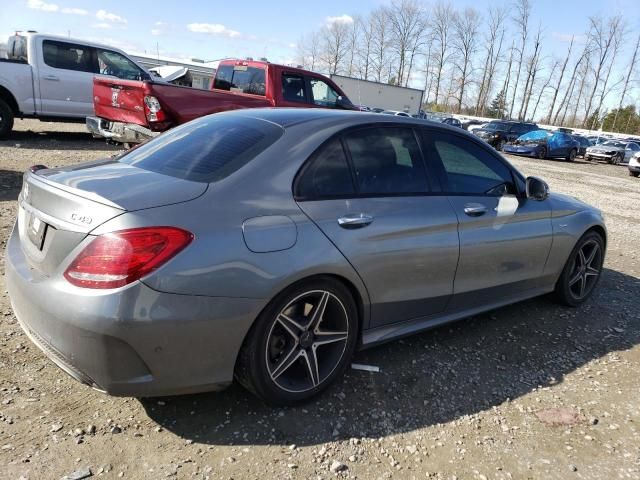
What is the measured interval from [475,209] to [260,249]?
1730 millimetres

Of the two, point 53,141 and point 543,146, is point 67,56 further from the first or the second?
point 543,146

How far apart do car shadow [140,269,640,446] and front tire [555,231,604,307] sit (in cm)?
13

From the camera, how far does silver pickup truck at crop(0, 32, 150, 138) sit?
10156 mm

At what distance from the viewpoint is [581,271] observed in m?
4.64

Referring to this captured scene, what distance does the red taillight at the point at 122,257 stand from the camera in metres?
2.19

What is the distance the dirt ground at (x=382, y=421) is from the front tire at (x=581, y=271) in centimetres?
71

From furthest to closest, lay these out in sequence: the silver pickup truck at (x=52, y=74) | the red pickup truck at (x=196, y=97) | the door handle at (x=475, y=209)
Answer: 1. the silver pickup truck at (x=52, y=74)
2. the red pickup truck at (x=196, y=97)
3. the door handle at (x=475, y=209)

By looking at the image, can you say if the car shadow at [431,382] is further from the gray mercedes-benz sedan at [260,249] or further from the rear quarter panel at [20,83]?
the rear quarter panel at [20,83]

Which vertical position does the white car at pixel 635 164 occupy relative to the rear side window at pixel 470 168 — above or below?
below

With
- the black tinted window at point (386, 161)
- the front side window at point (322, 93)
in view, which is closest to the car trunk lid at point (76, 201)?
the black tinted window at point (386, 161)

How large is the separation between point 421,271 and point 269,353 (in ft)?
3.58

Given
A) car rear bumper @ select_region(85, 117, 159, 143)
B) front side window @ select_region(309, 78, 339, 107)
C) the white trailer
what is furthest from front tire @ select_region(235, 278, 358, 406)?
the white trailer

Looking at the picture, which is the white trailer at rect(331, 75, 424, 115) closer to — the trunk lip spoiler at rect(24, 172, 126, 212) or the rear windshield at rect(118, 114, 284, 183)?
the rear windshield at rect(118, 114, 284, 183)

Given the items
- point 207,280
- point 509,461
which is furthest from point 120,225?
point 509,461
